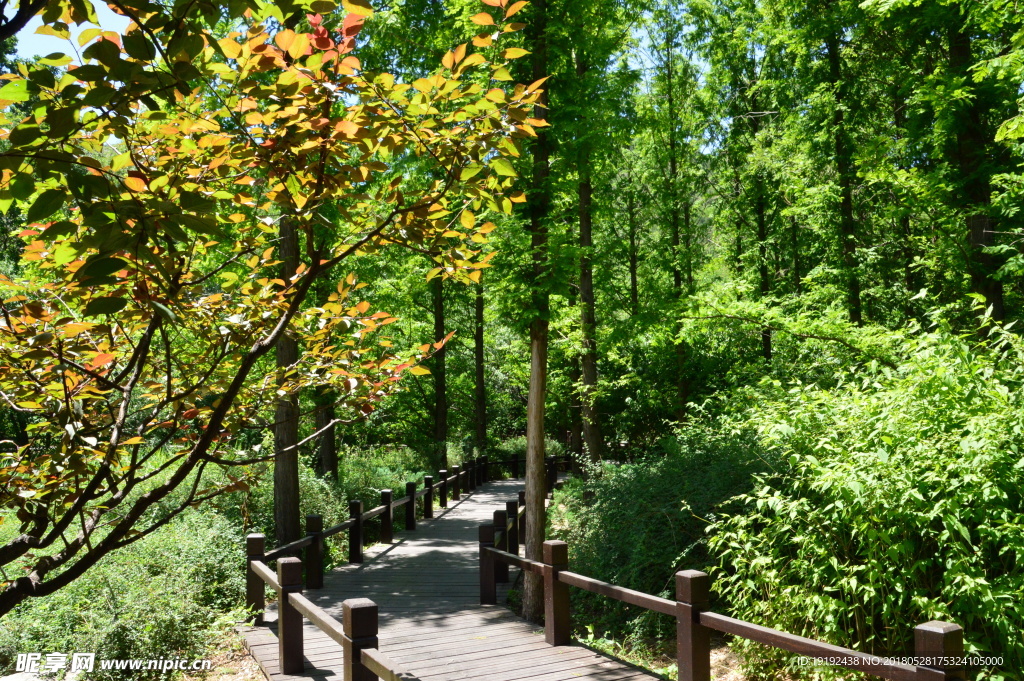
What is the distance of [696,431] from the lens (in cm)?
A: 1107

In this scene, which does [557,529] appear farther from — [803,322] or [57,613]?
[57,613]

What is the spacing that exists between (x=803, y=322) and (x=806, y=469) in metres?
5.67

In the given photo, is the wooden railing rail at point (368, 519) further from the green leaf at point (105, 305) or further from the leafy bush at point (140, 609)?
the green leaf at point (105, 305)

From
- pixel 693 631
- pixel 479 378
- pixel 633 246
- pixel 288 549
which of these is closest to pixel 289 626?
pixel 288 549

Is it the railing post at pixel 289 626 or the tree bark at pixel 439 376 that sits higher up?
the tree bark at pixel 439 376

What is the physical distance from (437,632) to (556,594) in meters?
1.66

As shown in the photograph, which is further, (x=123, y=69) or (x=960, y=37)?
(x=960, y=37)

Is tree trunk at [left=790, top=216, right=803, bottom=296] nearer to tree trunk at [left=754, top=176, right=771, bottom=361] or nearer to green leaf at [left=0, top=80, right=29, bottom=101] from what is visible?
tree trunk at [left=754, top=176, right=771, bottom=361]

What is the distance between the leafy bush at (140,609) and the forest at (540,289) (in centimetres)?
6

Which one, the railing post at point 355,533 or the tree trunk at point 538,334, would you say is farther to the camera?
the railing post at point 355,533

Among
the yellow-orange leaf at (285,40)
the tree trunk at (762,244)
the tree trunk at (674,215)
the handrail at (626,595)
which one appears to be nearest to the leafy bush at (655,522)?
the handrail at (626,595)

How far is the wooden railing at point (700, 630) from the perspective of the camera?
3746 mm

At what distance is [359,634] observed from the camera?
4992mm

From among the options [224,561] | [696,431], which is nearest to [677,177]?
[696,431]
